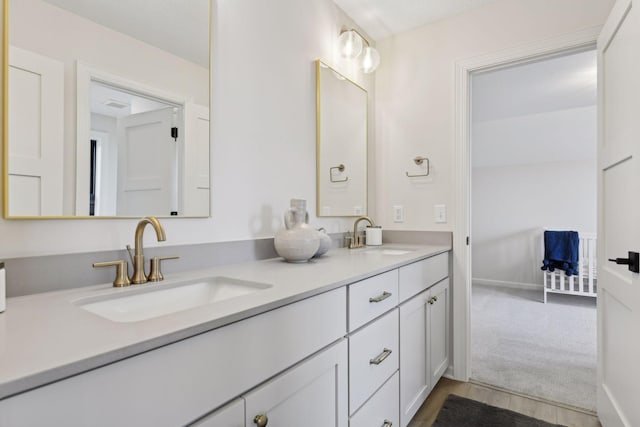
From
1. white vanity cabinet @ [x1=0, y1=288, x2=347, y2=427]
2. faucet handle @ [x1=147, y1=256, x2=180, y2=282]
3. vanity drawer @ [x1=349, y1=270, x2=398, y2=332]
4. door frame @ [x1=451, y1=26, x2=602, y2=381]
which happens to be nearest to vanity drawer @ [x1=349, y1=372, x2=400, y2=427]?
vanity drawer @ [x1=349, y1=270, x2=398, y2=332]

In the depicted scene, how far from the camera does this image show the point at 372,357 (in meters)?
1.30

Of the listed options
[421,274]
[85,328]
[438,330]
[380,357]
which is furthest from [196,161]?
[438,330]

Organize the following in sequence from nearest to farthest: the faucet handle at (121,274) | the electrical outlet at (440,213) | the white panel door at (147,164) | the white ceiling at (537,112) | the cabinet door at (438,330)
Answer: the faucet handle at (121,274) → the white panel door at (147,164) → the cabinet door at (438,330) → the electrical outlet at (440,213) → the white ceiling at (537,112)

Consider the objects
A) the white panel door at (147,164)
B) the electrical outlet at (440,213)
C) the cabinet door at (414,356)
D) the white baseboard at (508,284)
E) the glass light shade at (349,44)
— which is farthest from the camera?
the white baseboard at (508,284)

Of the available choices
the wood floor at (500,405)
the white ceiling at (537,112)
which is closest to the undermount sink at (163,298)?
the wood floor at (500,405)

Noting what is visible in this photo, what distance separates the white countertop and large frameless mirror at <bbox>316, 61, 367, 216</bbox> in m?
1.04

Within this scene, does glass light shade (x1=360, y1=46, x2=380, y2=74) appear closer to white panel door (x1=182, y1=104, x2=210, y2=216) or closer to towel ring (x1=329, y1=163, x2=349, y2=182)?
towel ring (x1=329, y1=163, x2=349, y2=182)

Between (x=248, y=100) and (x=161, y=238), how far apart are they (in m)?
0.84

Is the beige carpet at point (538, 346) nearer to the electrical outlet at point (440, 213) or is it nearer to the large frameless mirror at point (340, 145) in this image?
the electrical outlet at point (440, 213)

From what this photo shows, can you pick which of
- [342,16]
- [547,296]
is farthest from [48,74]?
[547,296]

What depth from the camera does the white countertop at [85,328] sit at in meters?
0.49

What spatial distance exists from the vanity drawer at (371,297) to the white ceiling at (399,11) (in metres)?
1.74

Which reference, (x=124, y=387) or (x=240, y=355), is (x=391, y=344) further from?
(x=124, y=387)

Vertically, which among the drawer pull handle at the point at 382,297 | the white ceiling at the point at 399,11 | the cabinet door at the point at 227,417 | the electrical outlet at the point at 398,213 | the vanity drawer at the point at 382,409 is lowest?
the vanity drawer at the point at 382,409
